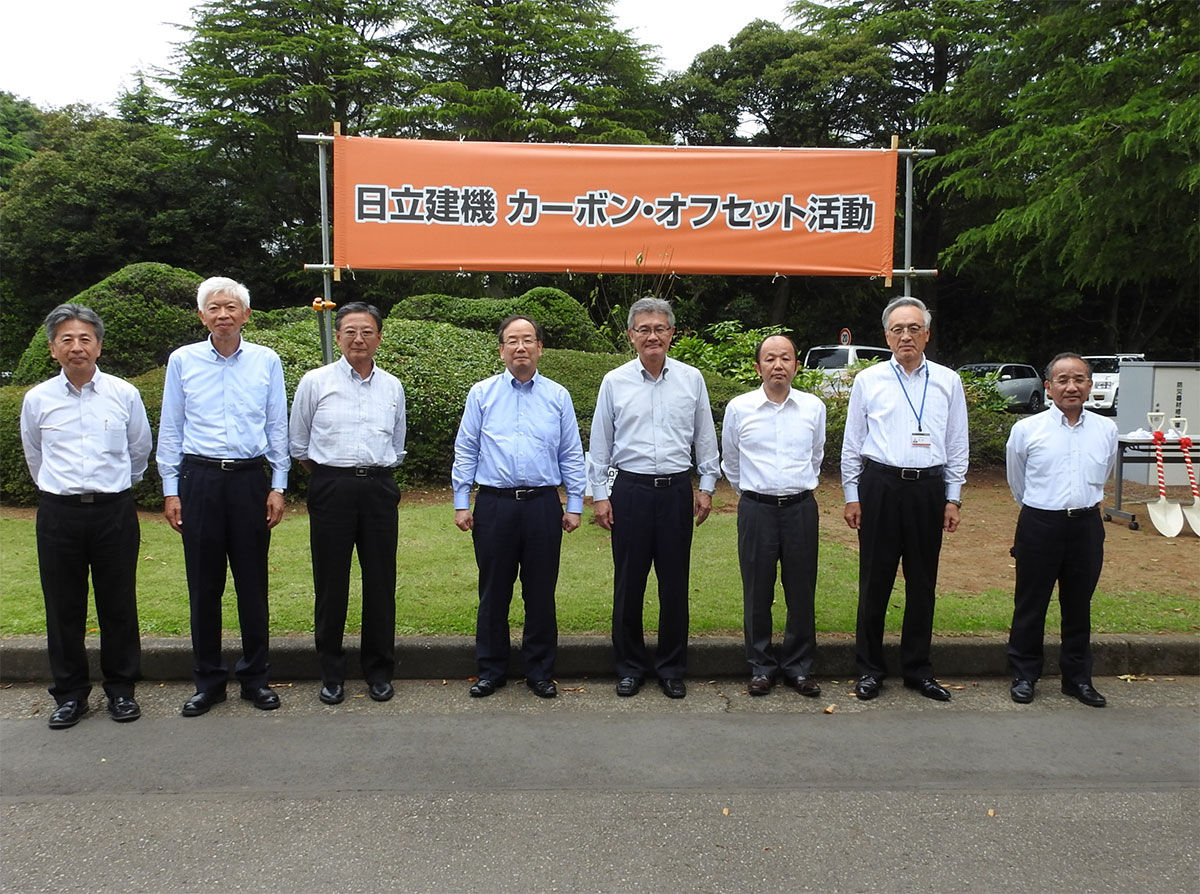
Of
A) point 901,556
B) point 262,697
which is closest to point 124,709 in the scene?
point 262,697

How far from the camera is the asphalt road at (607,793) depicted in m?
2.98

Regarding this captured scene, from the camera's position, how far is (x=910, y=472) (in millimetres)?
4555

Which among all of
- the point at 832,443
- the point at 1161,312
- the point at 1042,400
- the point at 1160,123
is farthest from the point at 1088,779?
the point at 1161,312

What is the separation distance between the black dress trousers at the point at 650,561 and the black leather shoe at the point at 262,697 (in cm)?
166

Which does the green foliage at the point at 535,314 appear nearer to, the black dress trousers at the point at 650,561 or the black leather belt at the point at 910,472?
the black dress trousers at the point at 650,561

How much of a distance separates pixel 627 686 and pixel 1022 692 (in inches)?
76.0

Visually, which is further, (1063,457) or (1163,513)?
(1163,513)

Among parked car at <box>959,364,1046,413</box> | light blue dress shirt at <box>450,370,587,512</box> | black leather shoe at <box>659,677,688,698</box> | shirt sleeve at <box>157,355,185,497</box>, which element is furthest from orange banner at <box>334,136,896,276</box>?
parked car at <box>959,364,1046,413</box>

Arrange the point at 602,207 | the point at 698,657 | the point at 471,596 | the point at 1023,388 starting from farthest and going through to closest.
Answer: the point at 1023,388
the point at 602,207
the point at 471,596
the point at 698,657

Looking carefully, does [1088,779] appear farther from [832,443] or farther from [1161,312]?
[1161,312]

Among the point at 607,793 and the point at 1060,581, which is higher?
the point at 1060,581

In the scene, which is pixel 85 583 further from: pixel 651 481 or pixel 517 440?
pixel 651 481

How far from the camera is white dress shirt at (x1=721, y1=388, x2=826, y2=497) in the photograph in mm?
4609

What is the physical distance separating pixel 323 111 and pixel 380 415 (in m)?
25.3
